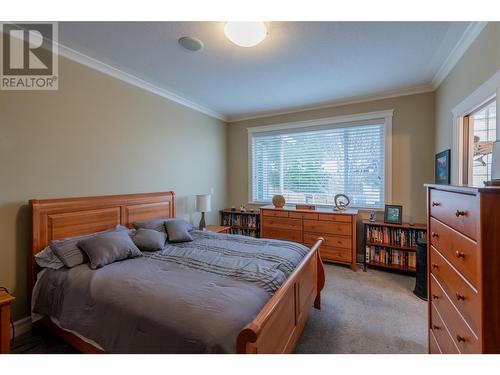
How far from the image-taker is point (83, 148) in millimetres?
2422

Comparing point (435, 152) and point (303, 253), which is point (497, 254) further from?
point (435, 152)

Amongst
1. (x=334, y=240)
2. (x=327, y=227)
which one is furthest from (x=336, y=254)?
(x=327, y=227)

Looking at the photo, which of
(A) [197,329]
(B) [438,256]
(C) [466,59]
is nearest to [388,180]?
(C) [466,59]

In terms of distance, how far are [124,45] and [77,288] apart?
2210mm

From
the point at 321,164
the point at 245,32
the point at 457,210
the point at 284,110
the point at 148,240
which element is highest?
the point at 284,110

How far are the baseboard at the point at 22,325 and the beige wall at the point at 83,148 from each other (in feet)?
0.15

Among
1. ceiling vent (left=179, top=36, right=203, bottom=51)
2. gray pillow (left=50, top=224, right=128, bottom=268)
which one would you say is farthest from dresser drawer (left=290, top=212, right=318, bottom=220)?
gray pillow (left=50, top=224, right=128, bottom=268)

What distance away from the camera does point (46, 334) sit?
1.96 meters

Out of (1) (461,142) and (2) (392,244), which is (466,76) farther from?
(2) (392,244)

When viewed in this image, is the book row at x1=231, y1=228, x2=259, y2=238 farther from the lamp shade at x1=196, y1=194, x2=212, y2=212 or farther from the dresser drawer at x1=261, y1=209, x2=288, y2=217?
the lamp shade at x1=196, y1=194, x2=212, y2=212

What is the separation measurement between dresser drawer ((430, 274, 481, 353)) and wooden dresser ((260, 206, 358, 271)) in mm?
1804

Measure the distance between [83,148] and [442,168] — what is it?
4.21 meters

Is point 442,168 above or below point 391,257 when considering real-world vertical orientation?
above

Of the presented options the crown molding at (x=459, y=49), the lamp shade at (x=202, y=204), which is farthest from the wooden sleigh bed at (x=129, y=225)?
the crown molding at (x=459, y=49)
